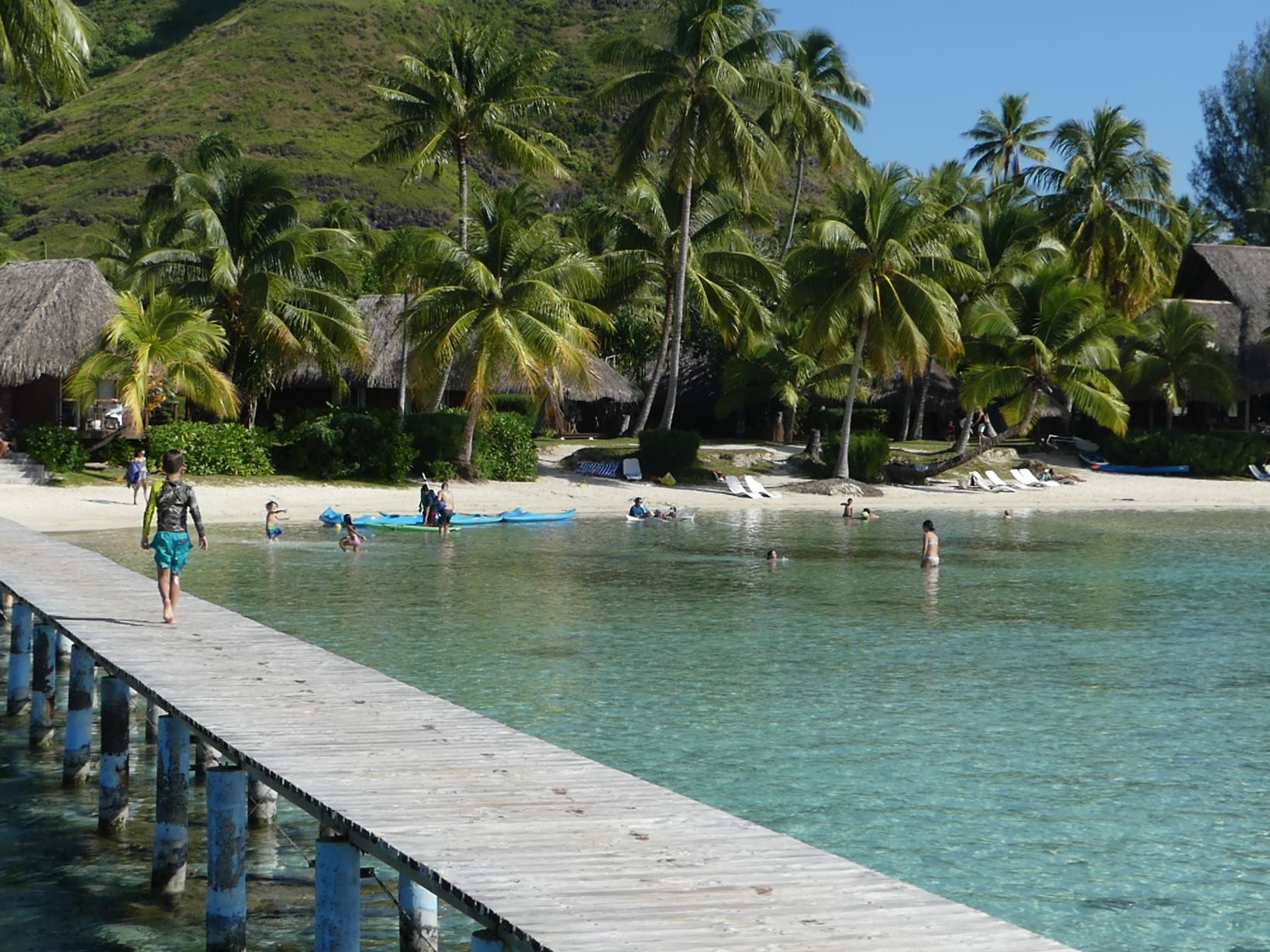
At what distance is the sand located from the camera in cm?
2786

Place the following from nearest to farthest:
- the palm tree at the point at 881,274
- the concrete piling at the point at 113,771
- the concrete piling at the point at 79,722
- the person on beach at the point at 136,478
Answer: the concrete piling at the point at 113,771 < the concrete piling at the point at 79,722 < the person on beach at the point at 136,478 < the palm tree at the point at 881,274

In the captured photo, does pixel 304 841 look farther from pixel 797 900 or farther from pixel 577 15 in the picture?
pixel 577 15

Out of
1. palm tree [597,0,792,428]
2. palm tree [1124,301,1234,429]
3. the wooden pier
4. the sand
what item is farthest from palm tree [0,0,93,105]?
palm tree [1124,301,1234,429]

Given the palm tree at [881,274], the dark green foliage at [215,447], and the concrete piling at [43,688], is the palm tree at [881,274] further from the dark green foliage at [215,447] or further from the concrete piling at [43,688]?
the concrete piling at [43,688]

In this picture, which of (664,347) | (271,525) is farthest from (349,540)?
(664,347)

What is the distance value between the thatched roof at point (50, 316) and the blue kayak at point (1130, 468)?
29.3 metres

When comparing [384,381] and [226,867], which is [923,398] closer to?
[384,381]

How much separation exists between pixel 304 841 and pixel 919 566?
1729 cm

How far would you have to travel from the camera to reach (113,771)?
30.2 feet

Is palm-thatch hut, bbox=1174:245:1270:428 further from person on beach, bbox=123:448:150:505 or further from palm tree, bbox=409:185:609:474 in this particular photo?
person on beach, bbox=123:448:150:505

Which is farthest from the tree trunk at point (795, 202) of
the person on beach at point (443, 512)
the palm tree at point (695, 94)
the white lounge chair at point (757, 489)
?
the person on beach at point (443, 512)

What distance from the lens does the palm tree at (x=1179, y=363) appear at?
45844 mm

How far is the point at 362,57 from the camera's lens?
117 m

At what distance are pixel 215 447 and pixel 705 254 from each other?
15587mm
